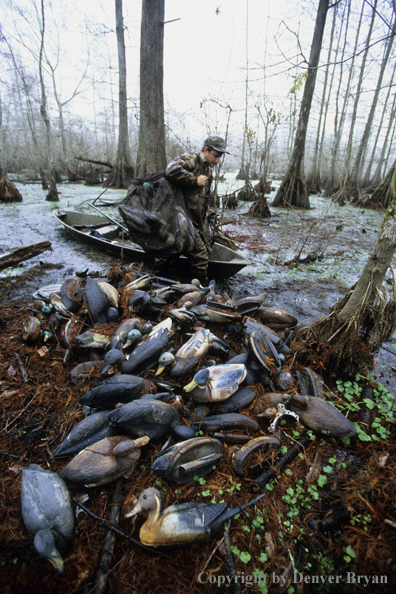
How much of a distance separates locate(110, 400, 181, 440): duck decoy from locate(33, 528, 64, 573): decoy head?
567mm

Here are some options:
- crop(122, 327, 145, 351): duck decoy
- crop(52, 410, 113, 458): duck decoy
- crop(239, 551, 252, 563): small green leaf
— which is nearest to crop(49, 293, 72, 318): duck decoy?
crop(122, 327, 145, 351): duck decoy

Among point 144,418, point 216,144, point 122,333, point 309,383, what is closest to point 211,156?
point 216,144

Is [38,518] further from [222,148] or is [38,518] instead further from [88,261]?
[88,261]

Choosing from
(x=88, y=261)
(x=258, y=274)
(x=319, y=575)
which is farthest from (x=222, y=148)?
(x=319, y=575)

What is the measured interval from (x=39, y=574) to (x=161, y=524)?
0.57m

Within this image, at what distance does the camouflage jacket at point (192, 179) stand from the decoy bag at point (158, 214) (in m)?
0.16

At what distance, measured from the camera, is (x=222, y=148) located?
13.5 feet

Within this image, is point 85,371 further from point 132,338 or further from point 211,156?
point 211,156

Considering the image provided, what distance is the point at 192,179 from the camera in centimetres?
402

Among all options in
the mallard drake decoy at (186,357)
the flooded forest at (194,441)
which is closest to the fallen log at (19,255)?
the flooded forest at (194,441)

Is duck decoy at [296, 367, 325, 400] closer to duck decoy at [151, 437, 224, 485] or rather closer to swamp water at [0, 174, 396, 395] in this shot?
swamp water at [0, 174, 396, 395]

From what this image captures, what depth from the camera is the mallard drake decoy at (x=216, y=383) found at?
6.27 feet

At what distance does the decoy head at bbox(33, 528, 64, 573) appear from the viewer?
1.21 meters

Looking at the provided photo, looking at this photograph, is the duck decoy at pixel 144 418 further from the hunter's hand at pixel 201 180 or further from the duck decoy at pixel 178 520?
the hunter's hand at pixel 201 180
